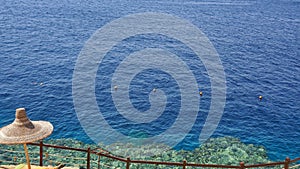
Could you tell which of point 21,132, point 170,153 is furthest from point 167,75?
point 21,132

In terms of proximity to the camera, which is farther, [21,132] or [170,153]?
[170,153]

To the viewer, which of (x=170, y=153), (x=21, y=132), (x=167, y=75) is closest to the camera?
(x=21, y=132)

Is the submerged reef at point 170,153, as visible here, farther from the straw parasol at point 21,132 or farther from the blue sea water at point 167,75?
the straw parasol at point 21,132

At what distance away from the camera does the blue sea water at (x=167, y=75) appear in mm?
46125

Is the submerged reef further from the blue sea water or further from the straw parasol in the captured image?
the straw parasol

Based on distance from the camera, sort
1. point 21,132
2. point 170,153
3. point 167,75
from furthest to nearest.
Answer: point 167,75
point 170,153
point 21,132

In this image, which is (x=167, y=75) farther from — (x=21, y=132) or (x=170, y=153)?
(x=21, y=132)

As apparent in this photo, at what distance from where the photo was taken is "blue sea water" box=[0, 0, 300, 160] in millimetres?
46125

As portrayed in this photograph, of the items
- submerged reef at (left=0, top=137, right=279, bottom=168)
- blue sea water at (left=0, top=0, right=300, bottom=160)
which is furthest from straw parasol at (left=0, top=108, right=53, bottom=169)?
blue sea water at (left=0, top=0, right=300, bottom=160)

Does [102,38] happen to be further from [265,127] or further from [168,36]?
[265,127]

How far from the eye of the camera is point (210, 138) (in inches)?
1695

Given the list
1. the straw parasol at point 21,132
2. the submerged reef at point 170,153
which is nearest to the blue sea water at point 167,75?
the submerged reef at point 170,153

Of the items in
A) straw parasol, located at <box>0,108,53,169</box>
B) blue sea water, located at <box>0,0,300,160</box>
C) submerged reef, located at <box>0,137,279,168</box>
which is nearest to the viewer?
straw parasol, located at <box>0,108,53,169</box>

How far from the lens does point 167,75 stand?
2424 inches
